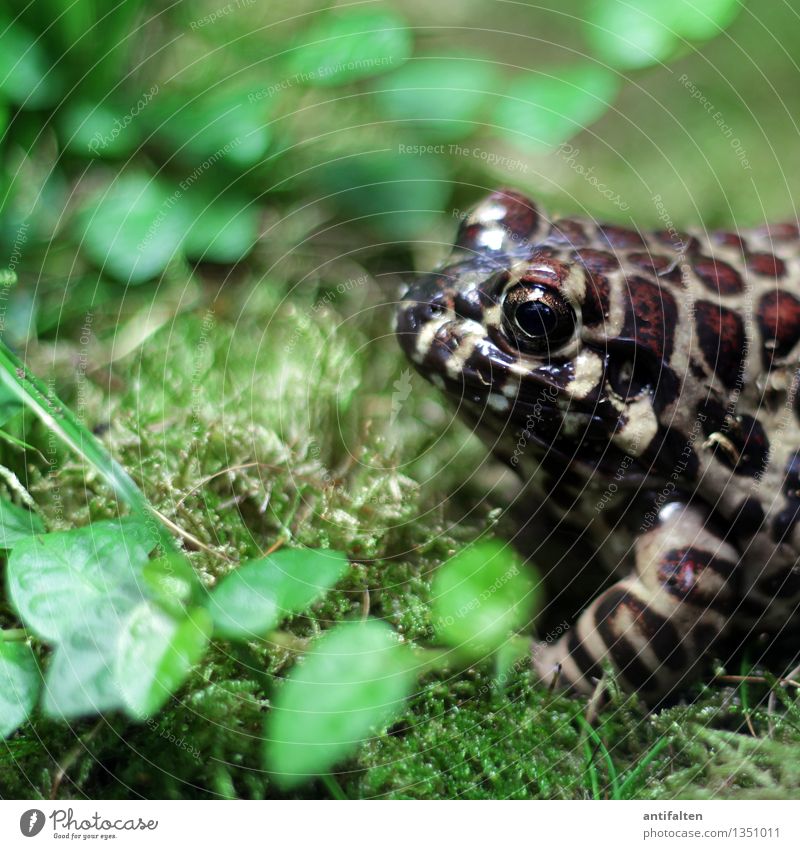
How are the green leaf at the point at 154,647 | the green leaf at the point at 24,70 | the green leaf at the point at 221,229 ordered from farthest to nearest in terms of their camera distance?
the green leaf at the point at 221,229 < the green leaf at the point at 24,70 < the green leaf at the point at 154,647

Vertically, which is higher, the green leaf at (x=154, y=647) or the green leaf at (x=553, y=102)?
the green leaf at (x=553, y=102)

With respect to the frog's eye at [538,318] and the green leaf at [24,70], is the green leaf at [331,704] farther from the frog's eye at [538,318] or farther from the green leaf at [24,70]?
the green leaf at [24,70]

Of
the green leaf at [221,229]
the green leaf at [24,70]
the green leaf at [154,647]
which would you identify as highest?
the green leaf at [24,70]

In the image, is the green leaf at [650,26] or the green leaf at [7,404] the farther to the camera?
the green leaf at [650,26]

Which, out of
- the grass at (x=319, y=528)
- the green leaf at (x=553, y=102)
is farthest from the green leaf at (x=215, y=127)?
the green leaf at (x=553, y=102)

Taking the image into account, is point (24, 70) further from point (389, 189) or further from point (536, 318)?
point (536, 318)

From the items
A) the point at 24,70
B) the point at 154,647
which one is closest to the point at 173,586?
the point at 154,647

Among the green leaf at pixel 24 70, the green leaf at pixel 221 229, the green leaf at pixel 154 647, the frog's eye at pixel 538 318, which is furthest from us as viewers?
the green leaf at pixel 221 229
